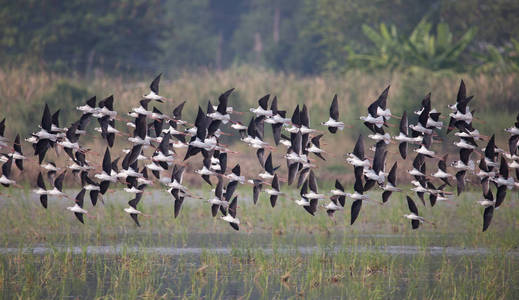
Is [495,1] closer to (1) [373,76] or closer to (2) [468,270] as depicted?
(1) [373,76]

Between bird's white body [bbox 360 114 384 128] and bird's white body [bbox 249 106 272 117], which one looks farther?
bird's white body [bbox 249 106 272 117]

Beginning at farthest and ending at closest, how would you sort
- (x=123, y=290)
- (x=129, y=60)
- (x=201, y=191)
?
(x=129, y=60)
(x=201, y=191)
(x=123, y=290)

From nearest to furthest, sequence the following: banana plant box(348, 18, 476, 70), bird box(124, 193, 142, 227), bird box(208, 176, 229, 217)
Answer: bird box(208, 176, 229, 217), bird box(124, 193, 142, 227), banana plant box(348, 18, 476, 70)

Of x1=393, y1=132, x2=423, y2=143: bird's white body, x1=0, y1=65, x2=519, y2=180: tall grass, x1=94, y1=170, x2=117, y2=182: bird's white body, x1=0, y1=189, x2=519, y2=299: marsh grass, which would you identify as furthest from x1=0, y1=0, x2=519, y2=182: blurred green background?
x1=94, y1=170, x2=117, y2=182: bird's white body

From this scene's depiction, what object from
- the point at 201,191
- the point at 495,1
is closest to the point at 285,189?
the point at 201,191

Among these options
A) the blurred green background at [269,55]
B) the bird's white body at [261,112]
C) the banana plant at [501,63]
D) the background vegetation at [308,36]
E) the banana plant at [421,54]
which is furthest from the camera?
the background vegetation at [308,36]

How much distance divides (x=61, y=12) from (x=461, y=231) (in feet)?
107

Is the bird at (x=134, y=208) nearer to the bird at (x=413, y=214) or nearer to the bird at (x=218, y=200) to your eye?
the bird at (x=218, y=200)

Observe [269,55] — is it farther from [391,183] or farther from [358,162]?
[358,162]

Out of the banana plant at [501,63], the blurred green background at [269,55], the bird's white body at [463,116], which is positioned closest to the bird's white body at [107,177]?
the bird's white body at [463,116]

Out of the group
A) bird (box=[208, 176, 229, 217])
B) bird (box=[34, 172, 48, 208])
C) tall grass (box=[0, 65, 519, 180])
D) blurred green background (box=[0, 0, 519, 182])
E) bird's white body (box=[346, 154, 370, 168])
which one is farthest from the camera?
blurred green background (box=[0, 0, 519, 182])

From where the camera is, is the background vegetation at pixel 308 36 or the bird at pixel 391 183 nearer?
the bird at pixel 391 183

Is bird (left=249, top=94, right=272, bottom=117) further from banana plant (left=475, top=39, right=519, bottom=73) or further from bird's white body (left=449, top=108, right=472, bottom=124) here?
banana plant (left=475, top=39, right=519, bottom=73)

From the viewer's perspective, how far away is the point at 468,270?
34.9 feet
